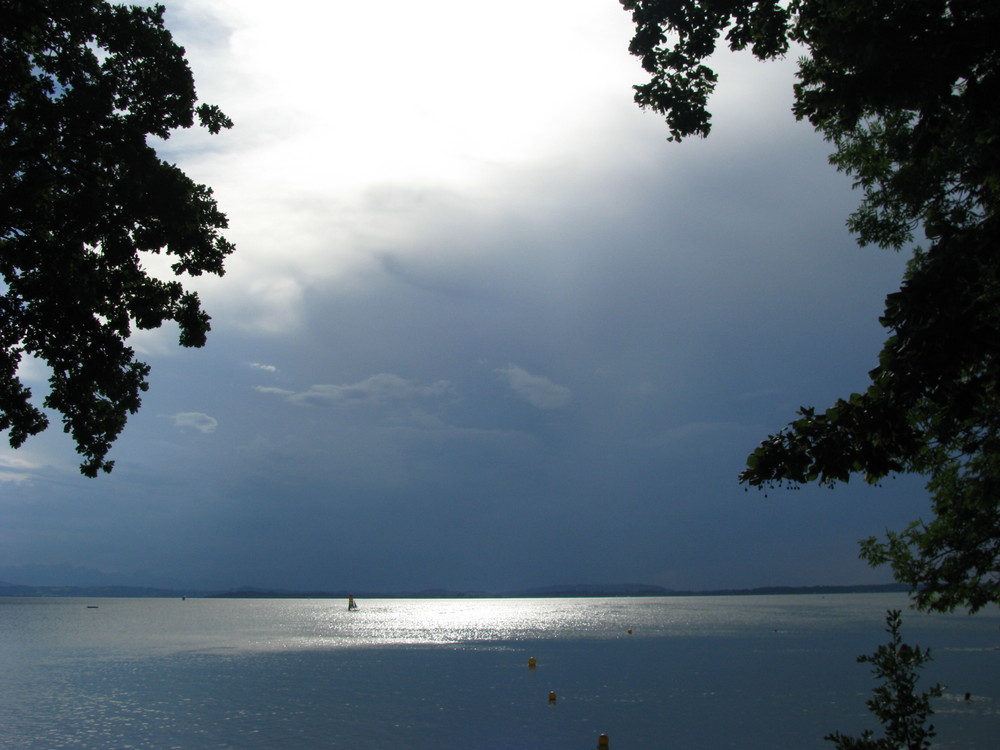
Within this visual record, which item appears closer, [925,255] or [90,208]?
[925,255]

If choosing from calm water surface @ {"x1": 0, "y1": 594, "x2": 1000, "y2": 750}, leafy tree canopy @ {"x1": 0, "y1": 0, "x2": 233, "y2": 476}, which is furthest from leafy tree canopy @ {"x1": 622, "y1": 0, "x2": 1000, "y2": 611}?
calm water surface @ {"x1": 0, "y1": 594, "x2": 1000, "y2": 750}

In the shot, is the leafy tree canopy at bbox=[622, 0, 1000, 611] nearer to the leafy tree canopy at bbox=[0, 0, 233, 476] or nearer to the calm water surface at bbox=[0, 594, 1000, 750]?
the leafy tree canopy at bbox=[0, 0, 233, 476]

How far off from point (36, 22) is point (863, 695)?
4610 centimetres

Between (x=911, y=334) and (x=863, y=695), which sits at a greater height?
(x=911, y=334)

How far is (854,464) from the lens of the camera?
725cm

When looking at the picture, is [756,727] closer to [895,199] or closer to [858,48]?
[895,199]

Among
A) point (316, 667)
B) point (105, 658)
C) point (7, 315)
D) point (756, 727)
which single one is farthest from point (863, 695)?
point (105, 658)

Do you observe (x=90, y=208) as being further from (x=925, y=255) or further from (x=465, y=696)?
(x=465, y=696)

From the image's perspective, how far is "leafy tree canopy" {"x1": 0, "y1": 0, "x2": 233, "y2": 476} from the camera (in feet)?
43.2

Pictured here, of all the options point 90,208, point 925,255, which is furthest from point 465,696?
point 925,255

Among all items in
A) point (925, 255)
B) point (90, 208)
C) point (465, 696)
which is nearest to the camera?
point (925, 255)

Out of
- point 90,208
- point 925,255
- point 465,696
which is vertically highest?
point 90,208

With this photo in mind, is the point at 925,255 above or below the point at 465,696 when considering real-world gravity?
above

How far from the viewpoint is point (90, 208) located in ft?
44.9
